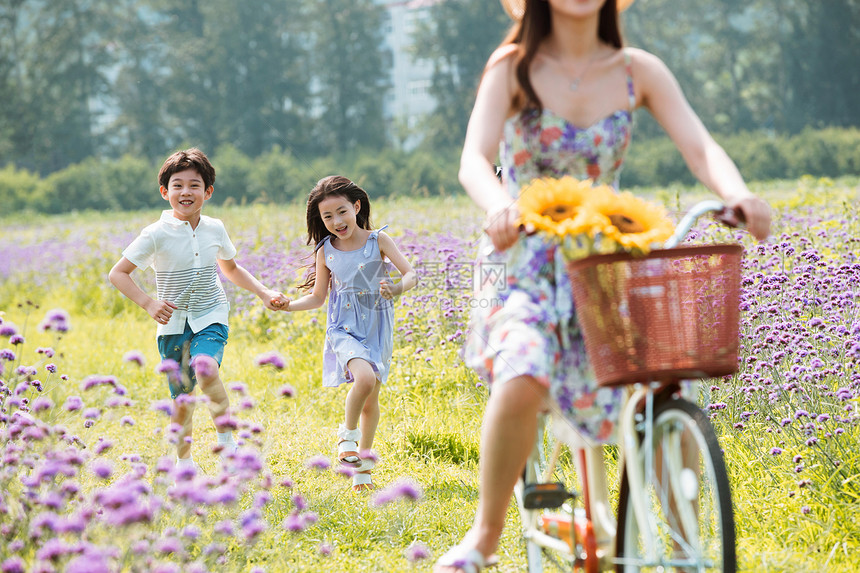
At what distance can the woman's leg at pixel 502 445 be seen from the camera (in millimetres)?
2201

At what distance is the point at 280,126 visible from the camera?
44188 mm

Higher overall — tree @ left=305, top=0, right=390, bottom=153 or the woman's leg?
tree @ left=305, top=0, right=390, bottom=153

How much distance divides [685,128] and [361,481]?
8.02 feet

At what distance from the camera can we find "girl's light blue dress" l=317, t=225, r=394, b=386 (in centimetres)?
454

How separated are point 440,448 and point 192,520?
1.70 metres

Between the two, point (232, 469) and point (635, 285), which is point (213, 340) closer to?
point (232, 469)

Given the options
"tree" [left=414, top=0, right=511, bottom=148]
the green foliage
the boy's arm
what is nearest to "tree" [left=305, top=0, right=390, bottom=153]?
"tree" [left=414, top=0, right=511, bottom=148]

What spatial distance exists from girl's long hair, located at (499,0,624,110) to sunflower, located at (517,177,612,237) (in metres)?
0.33

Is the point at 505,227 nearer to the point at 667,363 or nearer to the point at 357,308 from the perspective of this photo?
the point at 667,363

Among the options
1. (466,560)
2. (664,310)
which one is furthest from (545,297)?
(466,560)

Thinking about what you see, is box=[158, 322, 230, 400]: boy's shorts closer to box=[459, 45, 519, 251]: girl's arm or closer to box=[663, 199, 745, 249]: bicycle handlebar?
box=[459, 45, 519, 251]: girl's arm

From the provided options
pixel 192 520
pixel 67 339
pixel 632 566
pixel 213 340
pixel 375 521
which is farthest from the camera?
pixel 67 339

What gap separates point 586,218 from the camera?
205cm

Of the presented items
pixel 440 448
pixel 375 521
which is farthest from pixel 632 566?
pixel 440 448
